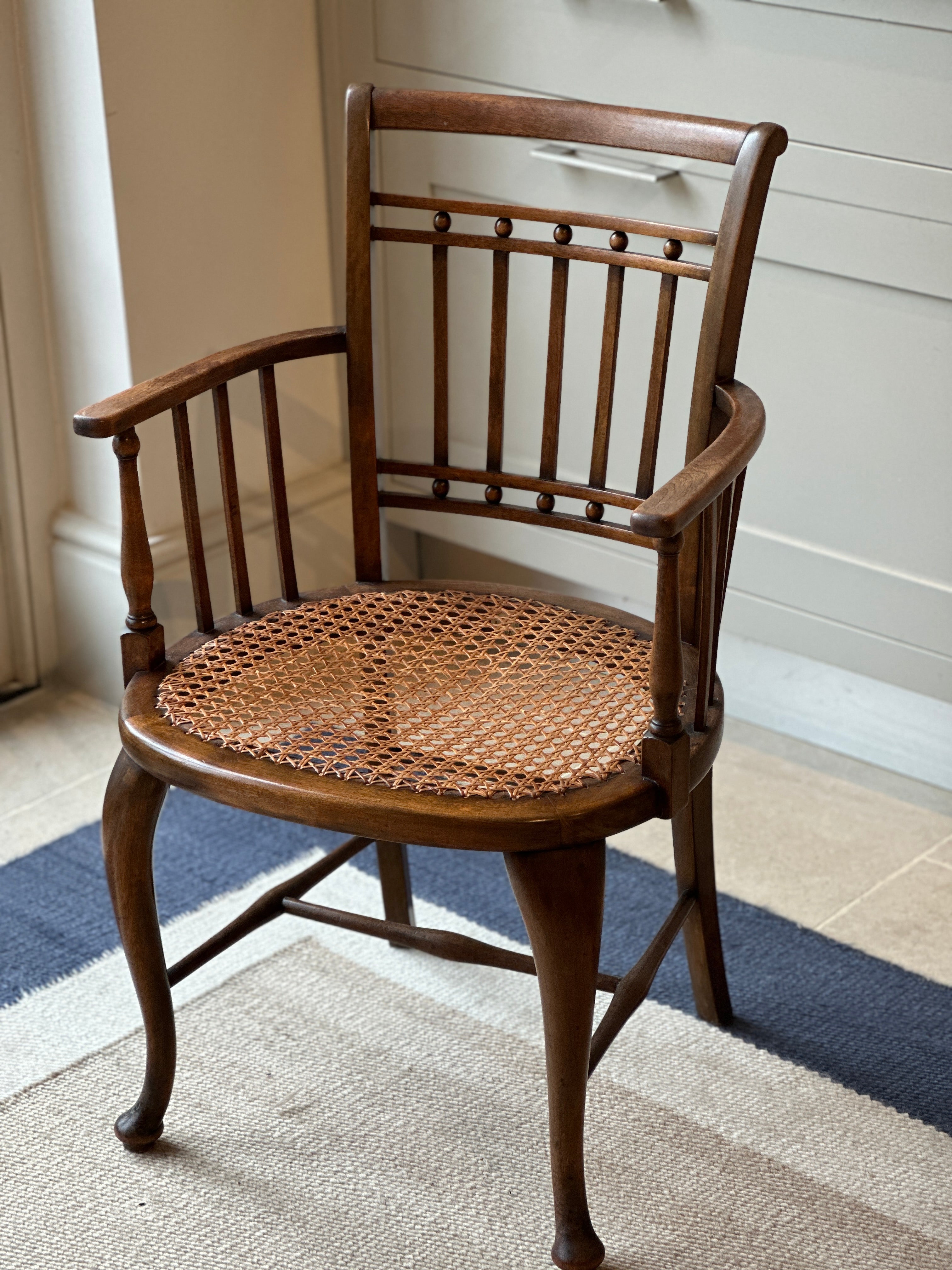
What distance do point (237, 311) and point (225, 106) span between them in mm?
279

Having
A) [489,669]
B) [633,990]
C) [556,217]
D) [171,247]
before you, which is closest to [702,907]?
[633,990]

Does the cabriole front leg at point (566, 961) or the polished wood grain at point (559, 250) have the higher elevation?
the polished wood grain at point (559, 250)

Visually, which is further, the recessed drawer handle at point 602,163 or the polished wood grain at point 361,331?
the recessed drawer handle at point 602,163

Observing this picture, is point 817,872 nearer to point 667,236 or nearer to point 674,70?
point 667,236

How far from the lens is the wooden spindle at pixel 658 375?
1284 mm

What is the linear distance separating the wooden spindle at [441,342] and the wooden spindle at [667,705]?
16.1 inches

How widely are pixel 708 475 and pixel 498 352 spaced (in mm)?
404

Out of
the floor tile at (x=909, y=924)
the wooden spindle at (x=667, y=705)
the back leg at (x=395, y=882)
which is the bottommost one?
the floor tile at (x=909, y=924)

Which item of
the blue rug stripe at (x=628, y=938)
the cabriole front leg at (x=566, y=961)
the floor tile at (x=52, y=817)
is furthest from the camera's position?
the floor tile at (x=52, y=817)

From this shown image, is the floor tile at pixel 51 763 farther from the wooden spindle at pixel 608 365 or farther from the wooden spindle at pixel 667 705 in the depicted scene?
the wooden spindle at pixel 667 705

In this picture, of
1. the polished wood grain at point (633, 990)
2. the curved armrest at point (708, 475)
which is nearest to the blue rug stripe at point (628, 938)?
the polished wood grain at point (633, 990)

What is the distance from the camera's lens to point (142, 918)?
4.15 ft

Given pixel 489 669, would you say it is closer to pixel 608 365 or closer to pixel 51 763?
pixel 608 365

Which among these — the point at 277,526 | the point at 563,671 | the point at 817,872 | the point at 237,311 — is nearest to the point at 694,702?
the point at 563,671
